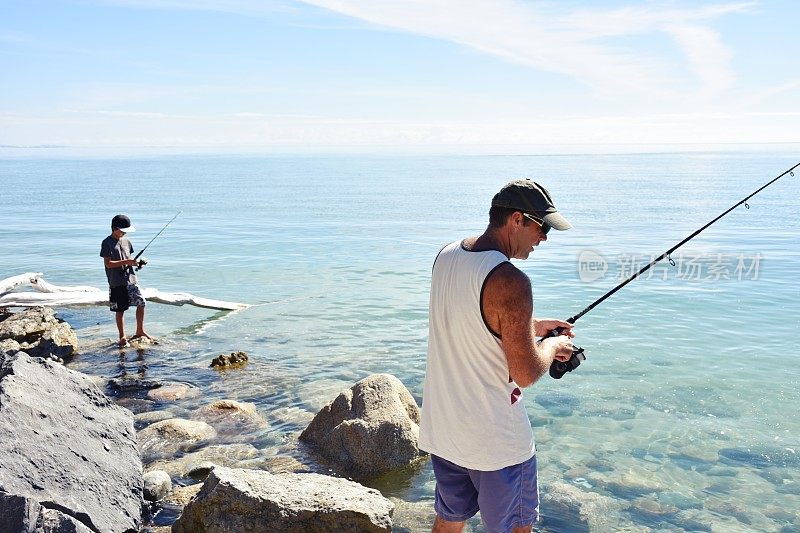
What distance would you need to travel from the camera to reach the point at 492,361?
142 inches

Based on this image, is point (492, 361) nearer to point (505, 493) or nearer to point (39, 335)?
point (505, 493)

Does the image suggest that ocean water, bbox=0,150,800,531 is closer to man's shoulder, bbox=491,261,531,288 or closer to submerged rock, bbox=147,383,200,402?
submerged rock, bbox=147,383,200,402

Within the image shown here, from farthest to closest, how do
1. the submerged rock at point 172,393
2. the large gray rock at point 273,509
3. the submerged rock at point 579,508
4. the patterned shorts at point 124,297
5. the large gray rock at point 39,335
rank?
the patterned shorts at point 124,297, the large gray rock at point 39,335, the submerged rock at point 172,393, the submerged rock at point 579,508, the large gray rock at point 273,509

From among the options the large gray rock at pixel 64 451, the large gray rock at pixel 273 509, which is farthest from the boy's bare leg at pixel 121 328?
the large gray rock at pixel 273 509

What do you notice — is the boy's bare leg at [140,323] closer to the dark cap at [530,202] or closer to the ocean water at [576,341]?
the ocean water at [576,341]

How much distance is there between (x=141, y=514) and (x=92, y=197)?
53.8m

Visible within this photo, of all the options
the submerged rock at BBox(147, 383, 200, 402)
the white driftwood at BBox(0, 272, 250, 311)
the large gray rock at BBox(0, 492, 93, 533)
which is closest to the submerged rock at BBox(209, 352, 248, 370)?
the submerged rock at BBox(147, 383, 200, 402)

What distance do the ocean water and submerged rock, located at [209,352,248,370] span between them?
0.27m

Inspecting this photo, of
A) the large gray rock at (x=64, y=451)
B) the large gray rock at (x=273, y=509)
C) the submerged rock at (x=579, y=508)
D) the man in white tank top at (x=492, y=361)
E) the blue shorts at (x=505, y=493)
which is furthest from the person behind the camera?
the submerged rock at (x=579, y=508)

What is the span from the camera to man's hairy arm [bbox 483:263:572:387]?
3.39m

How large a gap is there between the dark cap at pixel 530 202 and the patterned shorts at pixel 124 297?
962 cm

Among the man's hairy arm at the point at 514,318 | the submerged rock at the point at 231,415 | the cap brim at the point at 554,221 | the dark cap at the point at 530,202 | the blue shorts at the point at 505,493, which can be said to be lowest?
the submerged rock at the point at 231,415

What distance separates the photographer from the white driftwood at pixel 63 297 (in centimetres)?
1410

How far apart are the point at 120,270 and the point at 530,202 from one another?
965 centimetres
